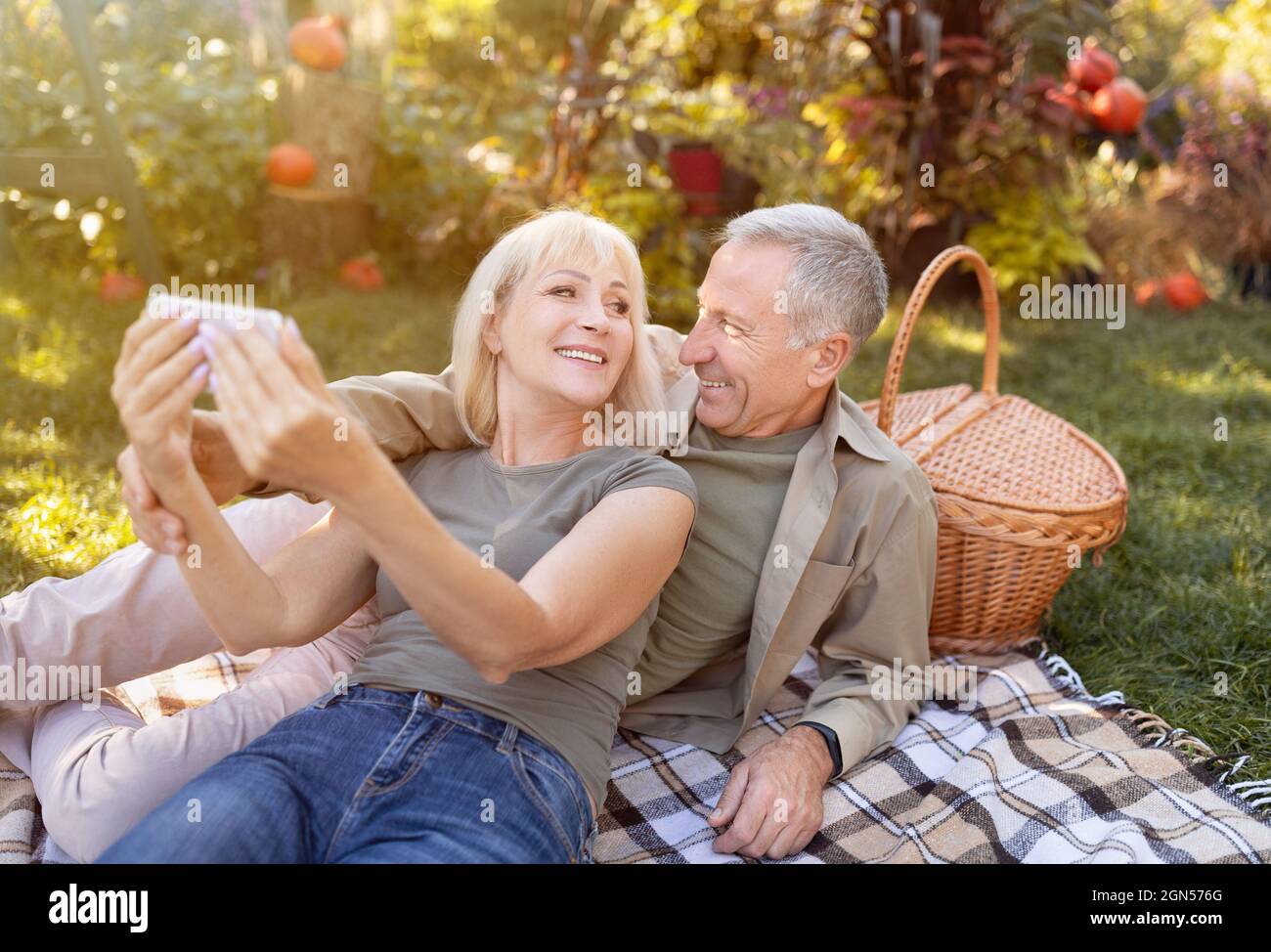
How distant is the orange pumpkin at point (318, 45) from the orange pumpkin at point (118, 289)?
1513mm

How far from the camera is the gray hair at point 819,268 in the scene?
258 centimetres

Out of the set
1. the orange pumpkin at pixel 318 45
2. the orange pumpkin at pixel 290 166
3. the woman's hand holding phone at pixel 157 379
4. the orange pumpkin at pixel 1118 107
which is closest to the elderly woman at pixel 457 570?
the woman's hand holding phone at pixel 157 379

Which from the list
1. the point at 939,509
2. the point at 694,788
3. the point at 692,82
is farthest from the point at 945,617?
the point at 692,82

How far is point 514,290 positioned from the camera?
7.64ft

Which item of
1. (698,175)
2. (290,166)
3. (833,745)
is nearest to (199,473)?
(833,745)

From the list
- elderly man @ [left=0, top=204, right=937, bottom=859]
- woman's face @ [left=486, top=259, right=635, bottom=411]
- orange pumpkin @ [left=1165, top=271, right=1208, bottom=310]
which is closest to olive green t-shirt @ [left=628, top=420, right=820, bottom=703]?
elderly man @ [left=0, top=204, right=937, bottom=859]

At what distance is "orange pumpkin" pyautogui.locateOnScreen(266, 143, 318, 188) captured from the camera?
19.2 ft

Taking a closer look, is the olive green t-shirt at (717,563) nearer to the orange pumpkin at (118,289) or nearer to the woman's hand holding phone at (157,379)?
the woman's hand holding phone at (157,379)

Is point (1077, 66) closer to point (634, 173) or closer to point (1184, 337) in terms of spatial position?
point (1184, 337)

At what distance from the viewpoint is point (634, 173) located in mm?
5031

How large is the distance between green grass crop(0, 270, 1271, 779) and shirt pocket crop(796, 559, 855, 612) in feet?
3.22

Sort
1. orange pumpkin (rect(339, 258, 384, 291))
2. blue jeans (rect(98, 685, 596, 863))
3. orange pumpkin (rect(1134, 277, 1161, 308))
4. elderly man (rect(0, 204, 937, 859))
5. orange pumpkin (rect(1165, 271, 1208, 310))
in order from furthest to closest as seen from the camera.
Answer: orange pumpkin (rect(1134, 277, 1161, 308)), orange pumpkin (rect(1165, 271, 1208, 310)), orange pumpkin (rect(339, 258, 384, 291)), elderly man (rect(0, 204, 937, 859)), blue jeans (rect(98, 685, 596, 863))

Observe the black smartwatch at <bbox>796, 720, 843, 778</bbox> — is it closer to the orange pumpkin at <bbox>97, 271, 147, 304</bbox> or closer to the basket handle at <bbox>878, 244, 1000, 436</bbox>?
the basket handle at <bbox>878, 244, 1000, 436</bbox>
